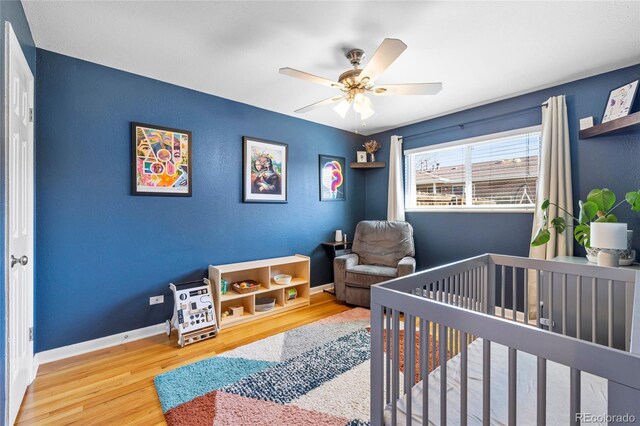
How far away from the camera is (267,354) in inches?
88.2

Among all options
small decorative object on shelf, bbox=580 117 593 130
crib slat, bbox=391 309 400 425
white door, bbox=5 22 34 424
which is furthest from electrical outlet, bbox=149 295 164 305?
small decorative object on shelf, bbox=580 117 593 130

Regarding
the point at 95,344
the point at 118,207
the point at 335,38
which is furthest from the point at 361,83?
the point at 95,344

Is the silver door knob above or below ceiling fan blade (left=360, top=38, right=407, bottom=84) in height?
below

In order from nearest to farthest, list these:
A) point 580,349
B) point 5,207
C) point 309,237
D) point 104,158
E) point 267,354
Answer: point 580,349 → point 5,207 → point 267,354 → point 104,158 → point 309,237

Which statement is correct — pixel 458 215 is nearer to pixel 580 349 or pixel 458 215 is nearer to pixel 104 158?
pixel 580 349

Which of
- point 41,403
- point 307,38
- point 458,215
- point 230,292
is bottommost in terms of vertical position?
point 41,403

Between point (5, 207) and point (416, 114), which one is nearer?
point (5, 207)

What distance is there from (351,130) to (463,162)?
172 centimetres

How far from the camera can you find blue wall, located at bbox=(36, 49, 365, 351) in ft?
7.12

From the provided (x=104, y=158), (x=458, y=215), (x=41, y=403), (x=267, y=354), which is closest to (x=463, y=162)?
(x=458, y=215)

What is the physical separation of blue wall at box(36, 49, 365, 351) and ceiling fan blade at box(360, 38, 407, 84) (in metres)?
1.82

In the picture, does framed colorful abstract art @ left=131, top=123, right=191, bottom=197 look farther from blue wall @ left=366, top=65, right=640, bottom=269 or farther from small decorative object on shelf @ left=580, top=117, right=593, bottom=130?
small decorative object on shelf @ left=580, top=117, right=593, bottom=130

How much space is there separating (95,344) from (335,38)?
10.3 feet

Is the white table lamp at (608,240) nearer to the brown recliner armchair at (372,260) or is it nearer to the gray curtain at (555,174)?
the gray curtain at (555,174)
